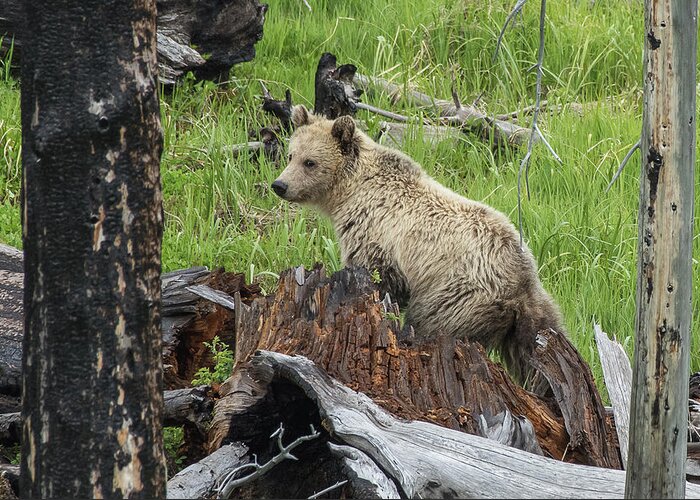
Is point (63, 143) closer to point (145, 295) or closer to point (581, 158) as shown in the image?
point (145, 295)

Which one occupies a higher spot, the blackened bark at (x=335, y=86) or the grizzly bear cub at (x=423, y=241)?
the blackened bark at (x=335, y=86)

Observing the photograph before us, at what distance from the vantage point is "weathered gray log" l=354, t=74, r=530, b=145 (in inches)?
322

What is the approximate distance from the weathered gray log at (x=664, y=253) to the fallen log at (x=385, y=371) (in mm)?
922

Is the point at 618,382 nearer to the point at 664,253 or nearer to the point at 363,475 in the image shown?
the point at 664,253

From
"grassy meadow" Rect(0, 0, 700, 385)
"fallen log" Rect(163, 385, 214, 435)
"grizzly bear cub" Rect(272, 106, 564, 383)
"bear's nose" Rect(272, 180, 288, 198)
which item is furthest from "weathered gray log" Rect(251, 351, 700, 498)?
"bear's nose" Rect(272, 180, 288, 198)

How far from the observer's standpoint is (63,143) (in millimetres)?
2711

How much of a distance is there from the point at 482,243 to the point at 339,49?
4.63 meters

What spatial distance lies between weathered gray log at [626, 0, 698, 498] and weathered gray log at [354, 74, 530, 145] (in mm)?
5019

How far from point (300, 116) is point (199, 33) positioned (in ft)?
7.80

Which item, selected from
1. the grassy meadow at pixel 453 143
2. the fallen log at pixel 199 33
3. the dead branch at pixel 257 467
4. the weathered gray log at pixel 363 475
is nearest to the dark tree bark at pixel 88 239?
the dead branch at pixel 257 467

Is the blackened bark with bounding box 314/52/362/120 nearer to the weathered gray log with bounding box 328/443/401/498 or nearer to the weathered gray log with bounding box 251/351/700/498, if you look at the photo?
the weathered gray log with bounding box 251/351/700/498

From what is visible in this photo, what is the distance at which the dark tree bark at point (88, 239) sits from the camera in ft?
8.89

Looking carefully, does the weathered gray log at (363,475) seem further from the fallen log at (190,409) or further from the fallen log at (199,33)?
the fallen log at (199,33)

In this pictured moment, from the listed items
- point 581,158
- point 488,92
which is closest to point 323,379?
point 581,158
